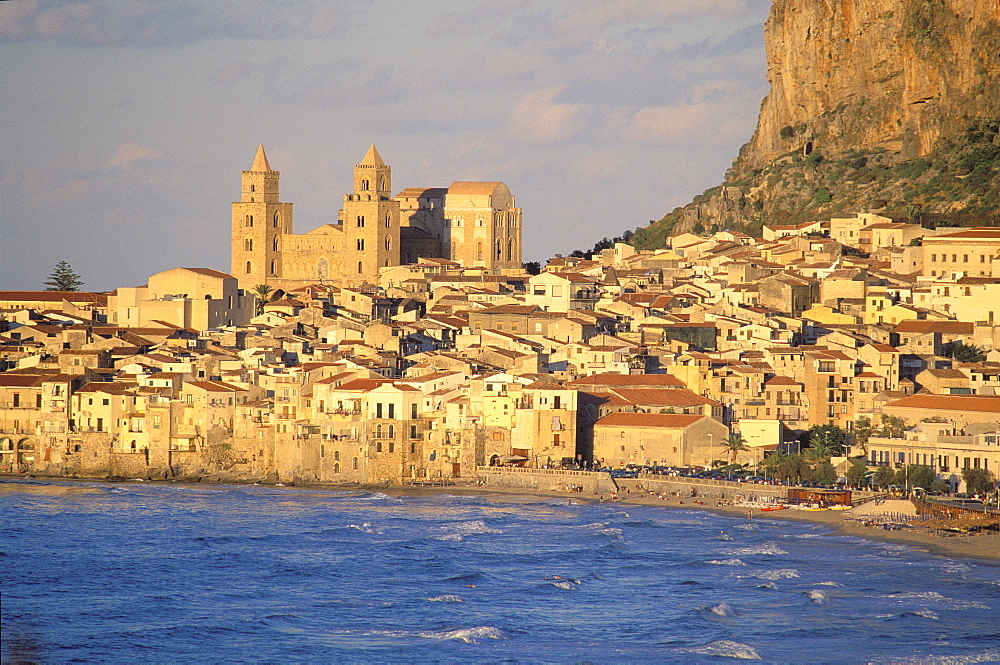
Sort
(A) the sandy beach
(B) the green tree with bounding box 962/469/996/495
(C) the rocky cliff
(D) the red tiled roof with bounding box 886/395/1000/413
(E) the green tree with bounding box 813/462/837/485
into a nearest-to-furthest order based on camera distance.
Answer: (A) the sandy beach < (B) the green tree with bounding box 962/469/996/495 < (E) the green tree with bounding box 813/462/837/485 < (D) the red tiled roof with bounding box 886/395/1000/413 < (C) the rocky cliff

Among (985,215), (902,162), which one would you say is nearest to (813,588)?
(985,215)

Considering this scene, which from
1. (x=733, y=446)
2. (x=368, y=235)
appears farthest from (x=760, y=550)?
(x=368, y=235)

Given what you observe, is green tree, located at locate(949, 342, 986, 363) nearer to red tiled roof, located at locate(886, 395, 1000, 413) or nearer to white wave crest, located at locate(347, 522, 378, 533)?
red tiled roof, located at locate(886, 395, 1000, 413)

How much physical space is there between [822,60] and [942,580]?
72.4 metres

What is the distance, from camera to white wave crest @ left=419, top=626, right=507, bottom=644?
146ft

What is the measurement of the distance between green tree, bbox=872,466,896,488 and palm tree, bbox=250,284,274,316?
4806 centimetres

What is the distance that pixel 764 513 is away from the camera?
61.1 meters

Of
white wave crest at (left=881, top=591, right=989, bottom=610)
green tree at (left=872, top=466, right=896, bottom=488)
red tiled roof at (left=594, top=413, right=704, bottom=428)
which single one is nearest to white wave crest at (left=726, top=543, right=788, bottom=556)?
white wave crest at (left=881, top=591, right=989, bottom=610)

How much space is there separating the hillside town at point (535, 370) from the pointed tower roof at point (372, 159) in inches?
704

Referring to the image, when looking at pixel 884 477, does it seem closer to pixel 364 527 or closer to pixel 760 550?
pixel 760 550

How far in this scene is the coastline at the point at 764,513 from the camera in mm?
54750

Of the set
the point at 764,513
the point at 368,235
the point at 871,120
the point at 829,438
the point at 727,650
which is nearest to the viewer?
the point at 727,650

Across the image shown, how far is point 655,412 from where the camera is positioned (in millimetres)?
68312

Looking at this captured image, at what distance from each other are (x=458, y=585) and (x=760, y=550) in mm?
9668
